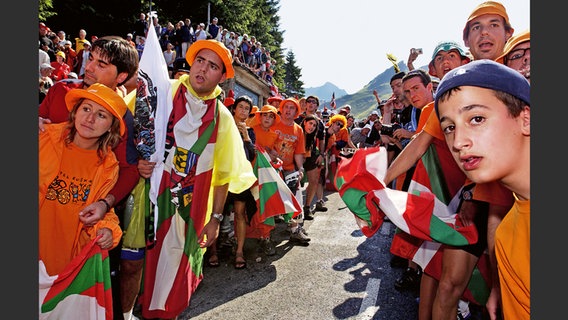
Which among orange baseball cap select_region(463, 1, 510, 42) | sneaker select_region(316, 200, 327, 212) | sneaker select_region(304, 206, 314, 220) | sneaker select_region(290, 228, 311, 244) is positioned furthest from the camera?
sneaker select_region(316, 200, 327, 212)

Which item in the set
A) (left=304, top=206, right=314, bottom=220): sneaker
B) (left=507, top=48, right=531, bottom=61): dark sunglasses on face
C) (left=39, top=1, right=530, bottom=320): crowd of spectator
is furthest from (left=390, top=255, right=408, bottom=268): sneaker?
(left=507, top=48, right=531, bottom=61): dark sunglasses on face

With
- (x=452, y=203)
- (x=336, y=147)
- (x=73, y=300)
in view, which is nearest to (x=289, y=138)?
(x=336, y=147)

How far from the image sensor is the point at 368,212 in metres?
1.96

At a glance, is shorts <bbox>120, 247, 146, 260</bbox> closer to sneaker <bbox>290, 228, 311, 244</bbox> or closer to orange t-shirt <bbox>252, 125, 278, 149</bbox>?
sneaker <bbox>290, 228, 311, 244</bbox>

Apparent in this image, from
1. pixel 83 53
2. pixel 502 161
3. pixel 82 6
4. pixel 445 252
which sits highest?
pixel 82 6

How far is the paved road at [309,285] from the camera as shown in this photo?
10.1ft

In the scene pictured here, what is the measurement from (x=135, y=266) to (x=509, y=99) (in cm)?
245

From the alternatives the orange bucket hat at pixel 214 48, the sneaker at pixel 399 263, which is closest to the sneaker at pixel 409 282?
the sneaker at pixel 399 263

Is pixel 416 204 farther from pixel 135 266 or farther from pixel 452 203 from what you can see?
pixel 135 266

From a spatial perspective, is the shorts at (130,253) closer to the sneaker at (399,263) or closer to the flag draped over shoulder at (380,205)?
the flag draped over shoulder at (380,205)

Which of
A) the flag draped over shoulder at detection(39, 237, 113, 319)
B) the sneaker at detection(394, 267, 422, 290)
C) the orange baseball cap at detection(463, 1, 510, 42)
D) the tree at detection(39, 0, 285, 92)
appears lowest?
the sneaker at detection(394, 267, 422, 290)

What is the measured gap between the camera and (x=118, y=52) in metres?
2.32

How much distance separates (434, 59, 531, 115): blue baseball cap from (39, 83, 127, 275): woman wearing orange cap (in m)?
1.93

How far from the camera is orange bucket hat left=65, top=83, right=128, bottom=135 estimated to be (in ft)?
6.53
